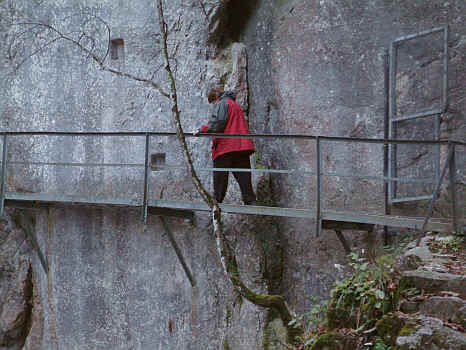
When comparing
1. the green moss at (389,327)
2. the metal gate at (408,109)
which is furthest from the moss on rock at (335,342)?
the metal gate at (408,109)

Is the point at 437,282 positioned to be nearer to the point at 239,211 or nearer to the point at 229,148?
the point at 239,211

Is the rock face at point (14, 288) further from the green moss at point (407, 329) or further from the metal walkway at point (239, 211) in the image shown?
the green moss at point (407, 329)

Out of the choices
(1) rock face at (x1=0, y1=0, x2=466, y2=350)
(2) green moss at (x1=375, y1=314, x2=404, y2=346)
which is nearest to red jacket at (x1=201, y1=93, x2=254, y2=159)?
(1) rock face at (x1=0, y1=0, x2=466, y2=350)

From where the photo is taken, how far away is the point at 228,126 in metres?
7.11

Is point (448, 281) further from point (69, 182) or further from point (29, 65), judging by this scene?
point (29, 65)

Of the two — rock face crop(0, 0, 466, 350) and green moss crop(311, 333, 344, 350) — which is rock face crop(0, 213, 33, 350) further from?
green moss crop(311, 333, 344, 350)

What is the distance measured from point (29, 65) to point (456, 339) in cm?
714

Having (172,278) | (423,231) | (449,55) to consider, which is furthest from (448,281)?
(172,278)

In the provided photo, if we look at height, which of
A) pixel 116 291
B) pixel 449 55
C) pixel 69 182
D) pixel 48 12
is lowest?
pixel 116 291

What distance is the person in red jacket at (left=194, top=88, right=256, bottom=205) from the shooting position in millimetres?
6965

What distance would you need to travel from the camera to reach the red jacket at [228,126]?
Result: 6.95 m

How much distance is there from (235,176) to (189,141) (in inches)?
40.6

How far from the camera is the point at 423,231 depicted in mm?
5734

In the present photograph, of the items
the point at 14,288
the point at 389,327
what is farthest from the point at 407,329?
the point at 14,288
